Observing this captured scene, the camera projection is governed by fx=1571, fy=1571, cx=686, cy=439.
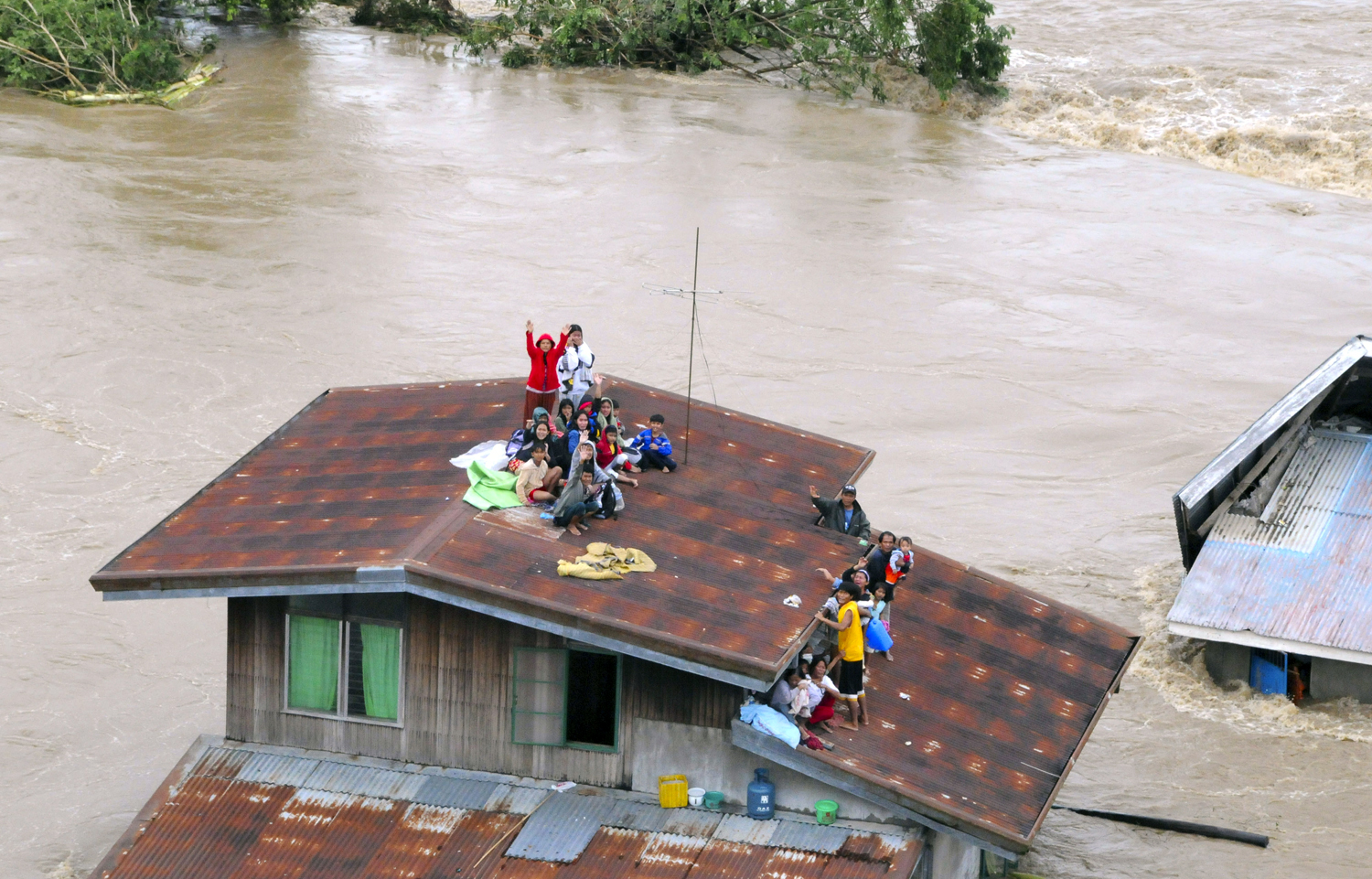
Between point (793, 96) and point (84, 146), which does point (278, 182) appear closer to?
point (84, 146)

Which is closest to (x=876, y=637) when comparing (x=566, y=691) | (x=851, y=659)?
(x=851, y=659)

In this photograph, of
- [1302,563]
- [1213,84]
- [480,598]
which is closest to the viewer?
[480,598]

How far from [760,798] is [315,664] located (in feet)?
13.2

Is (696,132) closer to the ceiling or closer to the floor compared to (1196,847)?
closer to the ceiling

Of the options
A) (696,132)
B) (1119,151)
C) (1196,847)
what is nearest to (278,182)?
(696,132)

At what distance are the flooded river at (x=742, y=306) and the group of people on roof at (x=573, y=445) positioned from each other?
6.19 m

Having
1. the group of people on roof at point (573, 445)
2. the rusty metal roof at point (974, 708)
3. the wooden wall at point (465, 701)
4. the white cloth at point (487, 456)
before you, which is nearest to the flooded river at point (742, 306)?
the rusty metal roof at point (974, 708)

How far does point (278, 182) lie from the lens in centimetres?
3812

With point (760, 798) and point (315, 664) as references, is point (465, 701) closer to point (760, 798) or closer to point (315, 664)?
point (315, 664)

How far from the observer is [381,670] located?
13188 millimetres

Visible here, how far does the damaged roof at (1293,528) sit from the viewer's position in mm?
18453

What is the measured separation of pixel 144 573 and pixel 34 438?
16.6 metres

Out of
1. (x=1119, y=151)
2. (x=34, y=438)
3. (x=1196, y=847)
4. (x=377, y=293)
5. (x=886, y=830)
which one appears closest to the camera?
(x=886, y=830)

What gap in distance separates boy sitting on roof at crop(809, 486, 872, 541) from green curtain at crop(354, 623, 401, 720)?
13.0 ft
